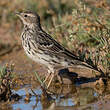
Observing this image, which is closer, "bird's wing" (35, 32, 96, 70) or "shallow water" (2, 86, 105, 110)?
"shallow water" (2, 86, 105, 110)

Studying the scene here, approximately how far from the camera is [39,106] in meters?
6.42

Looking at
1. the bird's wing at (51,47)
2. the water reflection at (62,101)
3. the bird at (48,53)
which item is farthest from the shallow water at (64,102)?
the bird's wing at (51,47)

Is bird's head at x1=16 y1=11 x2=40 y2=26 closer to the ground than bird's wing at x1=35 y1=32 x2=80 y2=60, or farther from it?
farther from it

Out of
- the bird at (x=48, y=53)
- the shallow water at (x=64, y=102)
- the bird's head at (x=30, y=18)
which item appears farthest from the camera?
the bird's head at (x=30, y=18)

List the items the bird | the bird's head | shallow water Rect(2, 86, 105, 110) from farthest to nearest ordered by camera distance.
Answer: the bird's head, the bird, shallow water Rect(2, 86, 105, 110)

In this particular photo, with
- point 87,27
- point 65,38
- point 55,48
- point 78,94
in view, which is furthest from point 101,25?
point 78,94

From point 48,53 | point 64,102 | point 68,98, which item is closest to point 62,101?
point 64,102

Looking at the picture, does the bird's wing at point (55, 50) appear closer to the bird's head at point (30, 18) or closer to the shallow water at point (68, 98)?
the shallow water at point (68, 98)

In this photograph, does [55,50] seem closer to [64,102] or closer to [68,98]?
[68,98]

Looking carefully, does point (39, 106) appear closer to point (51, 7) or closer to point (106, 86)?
point (106, 86)

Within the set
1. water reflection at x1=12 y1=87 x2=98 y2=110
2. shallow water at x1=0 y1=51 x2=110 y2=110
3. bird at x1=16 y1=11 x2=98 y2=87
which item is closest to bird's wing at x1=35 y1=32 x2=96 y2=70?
bird at x1=16 y1=11 x2=98 y2=87

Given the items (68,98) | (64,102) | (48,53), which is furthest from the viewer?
(48,53)

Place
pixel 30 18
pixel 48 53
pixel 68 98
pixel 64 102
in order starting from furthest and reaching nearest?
pixel 30 18
pixel 48 53
pixel 68 98
pixel 64 102

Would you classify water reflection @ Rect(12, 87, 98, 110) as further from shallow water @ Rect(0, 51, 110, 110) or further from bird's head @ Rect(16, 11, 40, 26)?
bird's head @ Rect(16, 11, 40, 26)
